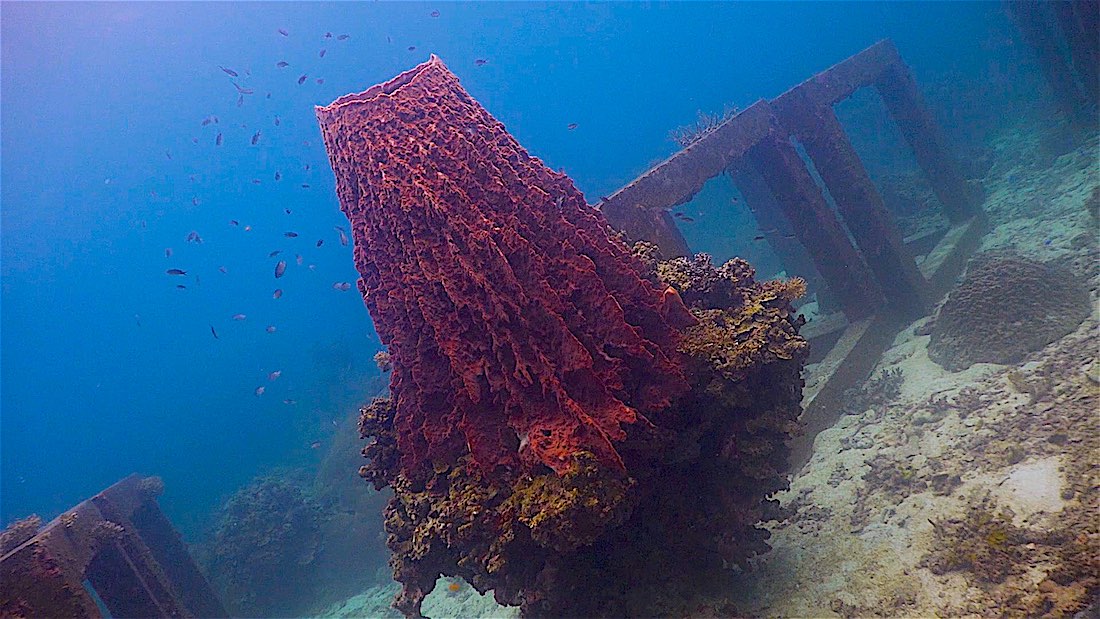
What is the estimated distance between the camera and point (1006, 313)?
27.1ft

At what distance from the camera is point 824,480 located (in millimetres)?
6723

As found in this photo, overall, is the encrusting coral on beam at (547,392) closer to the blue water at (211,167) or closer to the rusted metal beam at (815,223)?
the rusted metal beam at (815,223)

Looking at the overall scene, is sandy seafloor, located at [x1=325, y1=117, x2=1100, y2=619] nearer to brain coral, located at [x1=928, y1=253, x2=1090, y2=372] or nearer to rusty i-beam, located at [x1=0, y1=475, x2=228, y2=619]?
brain coral, located at [x1=928, y1=253, x2=1090, y2=372]

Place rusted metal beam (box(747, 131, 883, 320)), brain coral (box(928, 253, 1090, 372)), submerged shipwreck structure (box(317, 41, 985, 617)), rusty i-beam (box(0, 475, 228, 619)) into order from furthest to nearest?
rusted metal beam (box(747, 131, 883, 320)) → brain coral (box(928, 253, 1090, 372)) → rusty i-beam (box(0, 475, 228, 619)) → submerged shipwreck structure (box(317, 41, 985, 617))

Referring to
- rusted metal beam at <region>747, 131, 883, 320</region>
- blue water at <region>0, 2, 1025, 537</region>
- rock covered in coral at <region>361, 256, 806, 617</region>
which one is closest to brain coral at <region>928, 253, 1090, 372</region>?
rusted metal beam at <region>747, 131, 883, 320</region>

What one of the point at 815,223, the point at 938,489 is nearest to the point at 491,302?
the point at 938,489

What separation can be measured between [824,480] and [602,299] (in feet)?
14.8

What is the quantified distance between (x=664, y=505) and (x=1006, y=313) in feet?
24.2

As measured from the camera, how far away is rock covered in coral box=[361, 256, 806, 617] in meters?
3.87

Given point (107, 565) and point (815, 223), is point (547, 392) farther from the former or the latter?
point (107, 565)

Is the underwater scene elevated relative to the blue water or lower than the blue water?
lower

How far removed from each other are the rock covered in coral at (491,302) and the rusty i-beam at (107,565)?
5073mm

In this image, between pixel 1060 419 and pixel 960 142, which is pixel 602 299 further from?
pixel 960 142

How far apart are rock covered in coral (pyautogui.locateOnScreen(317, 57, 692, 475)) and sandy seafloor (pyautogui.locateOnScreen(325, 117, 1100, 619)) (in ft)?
6.82
